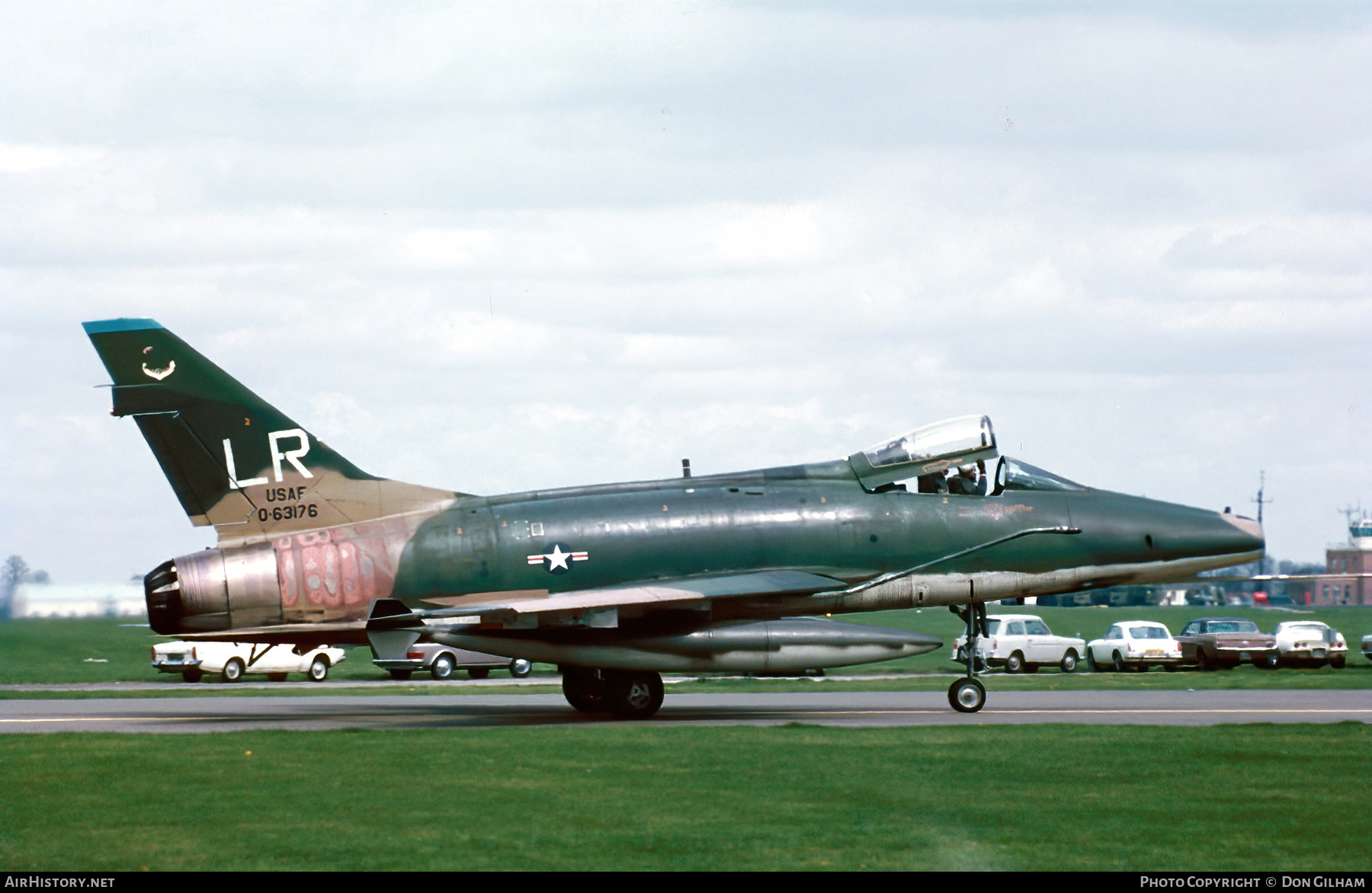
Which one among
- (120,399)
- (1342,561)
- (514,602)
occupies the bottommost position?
(1342,561)

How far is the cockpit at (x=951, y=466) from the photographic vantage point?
73.0 feet

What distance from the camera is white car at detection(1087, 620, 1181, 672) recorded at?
133 ft

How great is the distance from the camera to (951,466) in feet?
73.4

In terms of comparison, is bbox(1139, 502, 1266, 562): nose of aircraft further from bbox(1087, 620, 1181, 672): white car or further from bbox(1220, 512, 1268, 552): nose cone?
bbox(1087, 620, 1181, 672): white car

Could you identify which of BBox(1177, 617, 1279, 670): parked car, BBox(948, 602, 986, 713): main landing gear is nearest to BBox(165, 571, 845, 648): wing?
BBox(948, 602, 986, 713): main landing gear

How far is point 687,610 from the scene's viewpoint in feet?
68.7

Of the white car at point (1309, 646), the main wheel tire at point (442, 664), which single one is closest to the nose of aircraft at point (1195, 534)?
the white car at point (1309, 646)

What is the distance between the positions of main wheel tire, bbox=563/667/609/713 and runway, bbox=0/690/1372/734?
0.39m

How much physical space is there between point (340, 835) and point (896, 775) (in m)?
5.70

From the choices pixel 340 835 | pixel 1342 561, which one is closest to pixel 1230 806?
pixel 340 835

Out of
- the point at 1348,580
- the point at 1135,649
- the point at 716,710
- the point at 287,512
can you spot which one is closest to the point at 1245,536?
the point at 716,710

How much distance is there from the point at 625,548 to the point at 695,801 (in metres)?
9.41

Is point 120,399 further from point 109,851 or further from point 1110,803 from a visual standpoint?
point 1110,803

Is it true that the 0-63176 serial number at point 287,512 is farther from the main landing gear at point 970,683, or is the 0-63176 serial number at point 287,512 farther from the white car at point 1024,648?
the white car at point 1024,648
